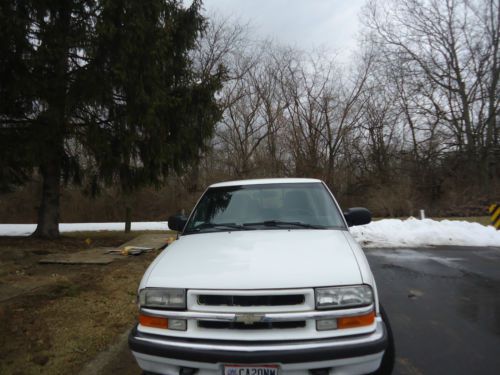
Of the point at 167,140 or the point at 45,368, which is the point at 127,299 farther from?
the point at 167,140

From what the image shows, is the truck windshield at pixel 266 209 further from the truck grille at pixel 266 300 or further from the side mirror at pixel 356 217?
the truck grille at pixel 266 300

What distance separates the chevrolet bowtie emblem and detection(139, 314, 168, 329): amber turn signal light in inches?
21.8

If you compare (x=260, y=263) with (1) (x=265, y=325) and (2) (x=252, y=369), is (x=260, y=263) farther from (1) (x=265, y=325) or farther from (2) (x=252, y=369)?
(2) (x=252, y=369)

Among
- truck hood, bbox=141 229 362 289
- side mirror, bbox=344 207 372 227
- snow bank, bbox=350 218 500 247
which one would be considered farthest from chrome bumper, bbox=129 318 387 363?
snow bank, bbox=350 218 500 247

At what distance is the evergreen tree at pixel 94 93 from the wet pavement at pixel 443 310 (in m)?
6.76

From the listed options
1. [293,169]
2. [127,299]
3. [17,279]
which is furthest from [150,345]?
[293,169]

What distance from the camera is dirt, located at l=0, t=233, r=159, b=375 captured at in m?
3.52

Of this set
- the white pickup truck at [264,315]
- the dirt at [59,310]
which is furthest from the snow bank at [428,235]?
the white pickup truck at [264,315]

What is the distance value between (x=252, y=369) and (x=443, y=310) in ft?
12.0

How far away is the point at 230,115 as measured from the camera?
30188 mm

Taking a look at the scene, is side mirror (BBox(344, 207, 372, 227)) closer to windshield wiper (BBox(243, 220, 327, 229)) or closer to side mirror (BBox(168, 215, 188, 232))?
windshield wiper (BBox(243, 220, 327, 229))

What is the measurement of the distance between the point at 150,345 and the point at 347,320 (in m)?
1.33

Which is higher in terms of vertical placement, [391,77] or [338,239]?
[391,77]

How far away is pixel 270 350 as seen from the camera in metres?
2.28
